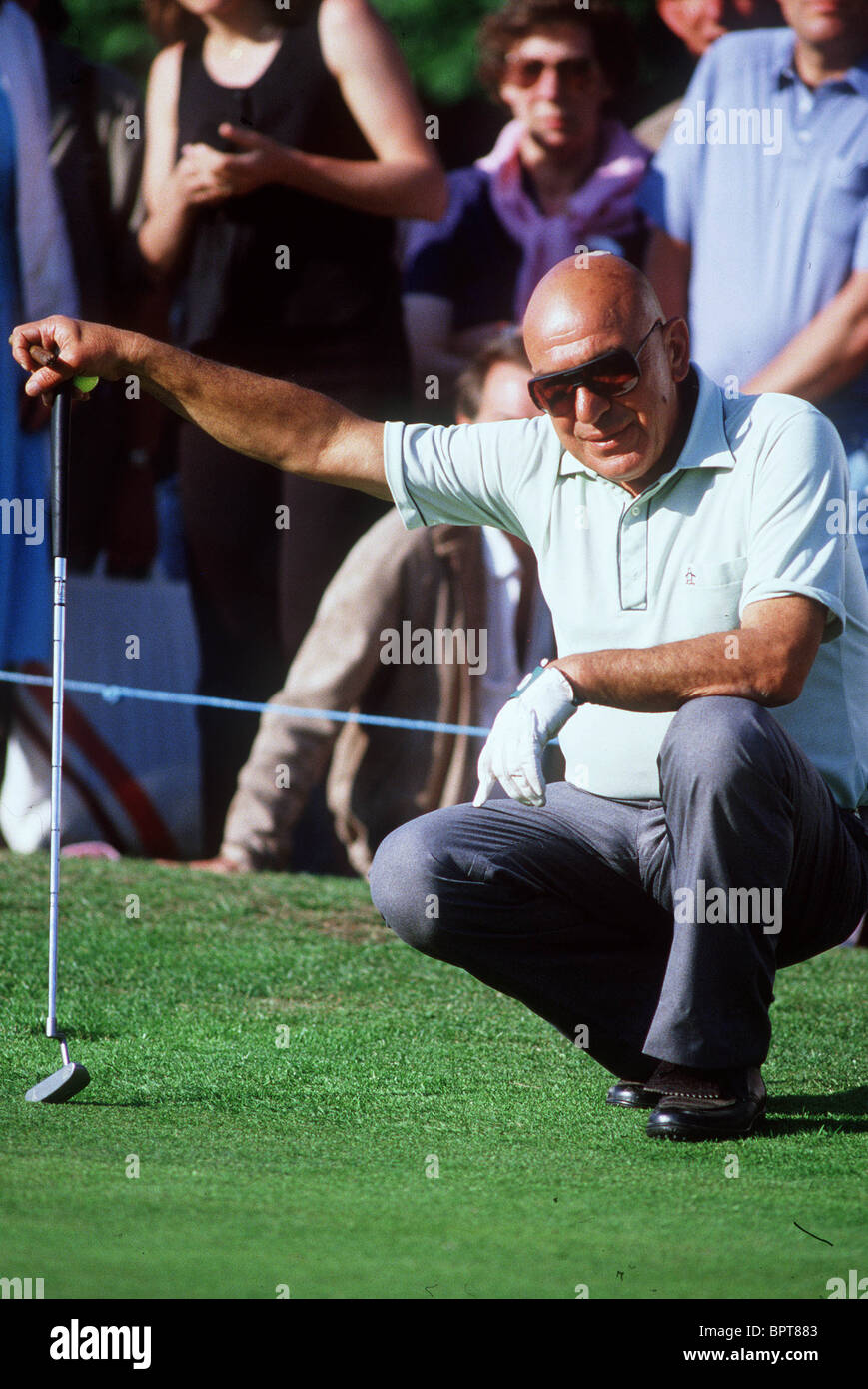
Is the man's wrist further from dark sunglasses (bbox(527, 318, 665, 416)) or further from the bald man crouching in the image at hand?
dark sunglasses (bbox(527, 318, 665, 416))

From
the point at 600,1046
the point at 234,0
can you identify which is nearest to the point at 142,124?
the point at 234,0

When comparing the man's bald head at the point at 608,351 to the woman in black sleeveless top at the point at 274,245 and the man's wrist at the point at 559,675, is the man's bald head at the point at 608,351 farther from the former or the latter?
the woman in black sleeveless top at the point at 274,245

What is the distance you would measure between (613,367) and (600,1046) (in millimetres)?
1261

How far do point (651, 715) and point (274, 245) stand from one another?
347cm

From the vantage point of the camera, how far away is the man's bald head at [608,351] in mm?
3088

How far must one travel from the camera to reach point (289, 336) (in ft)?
19.9

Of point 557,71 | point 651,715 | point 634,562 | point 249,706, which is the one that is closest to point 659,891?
point 651,715

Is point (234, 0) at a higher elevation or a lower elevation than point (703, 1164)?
higher

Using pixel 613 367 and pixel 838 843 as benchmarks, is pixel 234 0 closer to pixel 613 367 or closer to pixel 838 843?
pixel 613 367

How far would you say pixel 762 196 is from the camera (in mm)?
5723

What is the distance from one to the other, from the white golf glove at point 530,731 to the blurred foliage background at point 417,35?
3.64 m

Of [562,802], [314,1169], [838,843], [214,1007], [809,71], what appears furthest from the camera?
[809,71]
